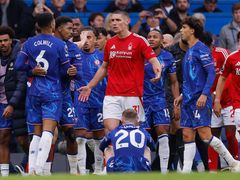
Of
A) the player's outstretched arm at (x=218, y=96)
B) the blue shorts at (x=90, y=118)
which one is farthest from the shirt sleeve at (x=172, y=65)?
the blue shorts at (x=90, y=118)

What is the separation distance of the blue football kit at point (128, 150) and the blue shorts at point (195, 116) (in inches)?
68.0

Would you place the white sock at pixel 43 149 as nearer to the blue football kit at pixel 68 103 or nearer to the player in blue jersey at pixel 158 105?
the blue football kit at pixel 68 103

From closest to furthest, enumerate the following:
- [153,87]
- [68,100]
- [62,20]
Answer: [68,100]
[62,20]
[153,87]

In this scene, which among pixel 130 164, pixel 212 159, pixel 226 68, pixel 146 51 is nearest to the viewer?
pixel 130 164

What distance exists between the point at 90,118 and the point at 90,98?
0.32 metres

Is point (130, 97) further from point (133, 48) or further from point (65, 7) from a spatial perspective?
point (65, 7)

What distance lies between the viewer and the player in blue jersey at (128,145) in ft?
54.8

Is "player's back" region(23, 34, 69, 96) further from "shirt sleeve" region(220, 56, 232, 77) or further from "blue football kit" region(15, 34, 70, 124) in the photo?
"shirt sleeve" region(220, 56, 232, 77)

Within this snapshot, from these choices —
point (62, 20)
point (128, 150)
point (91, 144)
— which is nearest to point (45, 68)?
point (62, 20)

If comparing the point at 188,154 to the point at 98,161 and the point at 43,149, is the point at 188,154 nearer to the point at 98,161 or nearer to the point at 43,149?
the point at 98,161

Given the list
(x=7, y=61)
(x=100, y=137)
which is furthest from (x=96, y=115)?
(x=7, y=61)

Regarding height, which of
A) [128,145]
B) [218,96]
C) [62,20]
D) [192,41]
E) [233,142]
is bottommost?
[128,145]

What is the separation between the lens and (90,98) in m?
20.2

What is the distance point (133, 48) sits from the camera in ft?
59.8
